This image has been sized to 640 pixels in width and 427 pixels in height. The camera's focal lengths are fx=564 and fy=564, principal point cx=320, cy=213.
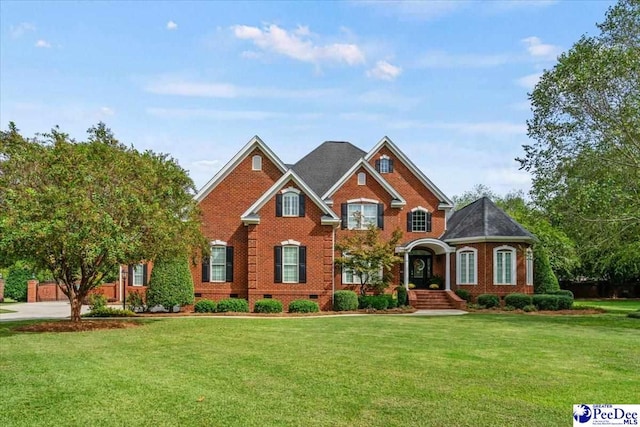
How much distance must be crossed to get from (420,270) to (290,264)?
9468 millimetres

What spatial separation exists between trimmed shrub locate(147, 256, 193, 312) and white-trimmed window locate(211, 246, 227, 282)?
6.26 ft

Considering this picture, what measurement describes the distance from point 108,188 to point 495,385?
12453 mm

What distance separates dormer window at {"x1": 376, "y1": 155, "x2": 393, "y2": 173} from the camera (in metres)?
31.8

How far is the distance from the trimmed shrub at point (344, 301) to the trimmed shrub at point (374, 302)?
44 centimetres

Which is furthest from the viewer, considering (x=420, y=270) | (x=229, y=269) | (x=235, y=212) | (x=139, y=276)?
(x=420, y=270)

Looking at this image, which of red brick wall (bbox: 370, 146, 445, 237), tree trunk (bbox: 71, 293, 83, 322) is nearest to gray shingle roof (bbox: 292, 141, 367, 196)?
red brick wall (bbox: 370, 146, 445, 237)

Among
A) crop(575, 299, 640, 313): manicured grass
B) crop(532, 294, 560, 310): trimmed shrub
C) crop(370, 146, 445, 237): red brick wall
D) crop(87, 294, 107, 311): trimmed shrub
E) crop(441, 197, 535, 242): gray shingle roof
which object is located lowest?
crop(575, 299, 640, 313): manicured grass

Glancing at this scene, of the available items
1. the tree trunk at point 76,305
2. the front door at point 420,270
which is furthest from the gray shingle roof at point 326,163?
the tree trunk at point 76,305

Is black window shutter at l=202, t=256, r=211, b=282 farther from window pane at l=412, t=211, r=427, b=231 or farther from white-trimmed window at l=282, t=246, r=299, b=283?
window pane at l=412, t=211, r=427, b=231

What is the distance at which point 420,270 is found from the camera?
104 feet

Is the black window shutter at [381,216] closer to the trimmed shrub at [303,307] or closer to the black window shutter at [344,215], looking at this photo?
the black window shutter at [344,215]

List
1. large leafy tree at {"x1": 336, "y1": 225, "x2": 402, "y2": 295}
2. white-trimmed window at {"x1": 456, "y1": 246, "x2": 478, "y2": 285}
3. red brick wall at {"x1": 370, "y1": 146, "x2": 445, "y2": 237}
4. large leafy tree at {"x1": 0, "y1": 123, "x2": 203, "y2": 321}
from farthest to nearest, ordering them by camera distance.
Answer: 1. red brick wall at {"x1": 370, "y1": 146, "x2": 445, "y2": 237}
2. white-trimmed window at {"x1": 456, "y1": 246, "x2": 478, "y2": 285}
3. large leafy tree at {"x1": 336, "y1": 225, "x2": 402, "y2": 295}
4. large leafy tree at {"x1": 0, "y1": 123, "x2": 203, "y2": 321}

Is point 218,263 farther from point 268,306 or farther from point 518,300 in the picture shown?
point 518,300

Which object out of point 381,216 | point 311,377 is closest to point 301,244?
point 381,216
